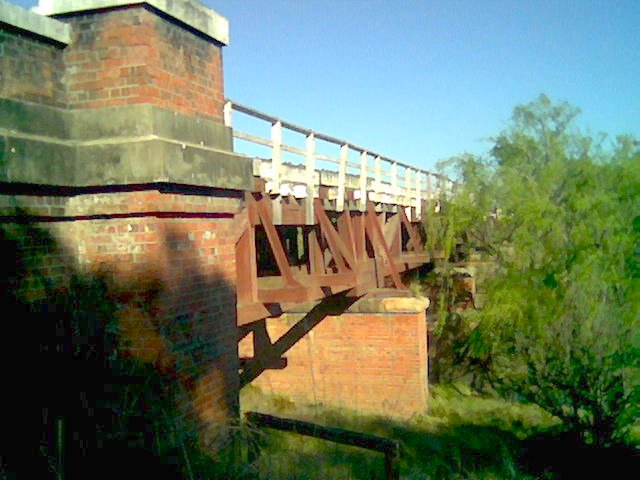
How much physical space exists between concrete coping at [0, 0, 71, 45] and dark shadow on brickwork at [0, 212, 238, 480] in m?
1.39

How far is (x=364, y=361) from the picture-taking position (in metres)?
13.4

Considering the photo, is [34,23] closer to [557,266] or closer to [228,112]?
[228,112]

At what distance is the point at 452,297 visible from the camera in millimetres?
17641

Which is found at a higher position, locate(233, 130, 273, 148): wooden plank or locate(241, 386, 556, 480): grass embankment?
locate(233, 130, 273, 148): wooden plank

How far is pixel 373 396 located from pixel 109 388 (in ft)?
31.4

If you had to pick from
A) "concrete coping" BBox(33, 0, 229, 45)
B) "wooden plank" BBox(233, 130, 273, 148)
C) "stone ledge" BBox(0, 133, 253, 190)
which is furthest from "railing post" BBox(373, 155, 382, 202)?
"stone ledge" BBox(0, 133, 253, 190)

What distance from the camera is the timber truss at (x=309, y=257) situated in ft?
23.2

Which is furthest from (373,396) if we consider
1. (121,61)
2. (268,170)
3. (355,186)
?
(121,61)

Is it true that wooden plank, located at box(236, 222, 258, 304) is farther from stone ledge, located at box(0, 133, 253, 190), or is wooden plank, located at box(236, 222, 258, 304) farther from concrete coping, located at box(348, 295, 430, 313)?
concrete coping, located at box(348, 295, 430, 313)

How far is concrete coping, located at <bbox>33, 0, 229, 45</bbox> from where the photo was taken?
4.71 metres

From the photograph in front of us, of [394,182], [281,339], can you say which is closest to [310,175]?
[281,339]

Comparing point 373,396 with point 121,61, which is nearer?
point 121,61

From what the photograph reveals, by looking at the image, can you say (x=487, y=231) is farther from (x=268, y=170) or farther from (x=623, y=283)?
(x=268, y=170)

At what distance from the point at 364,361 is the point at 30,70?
402 inches
